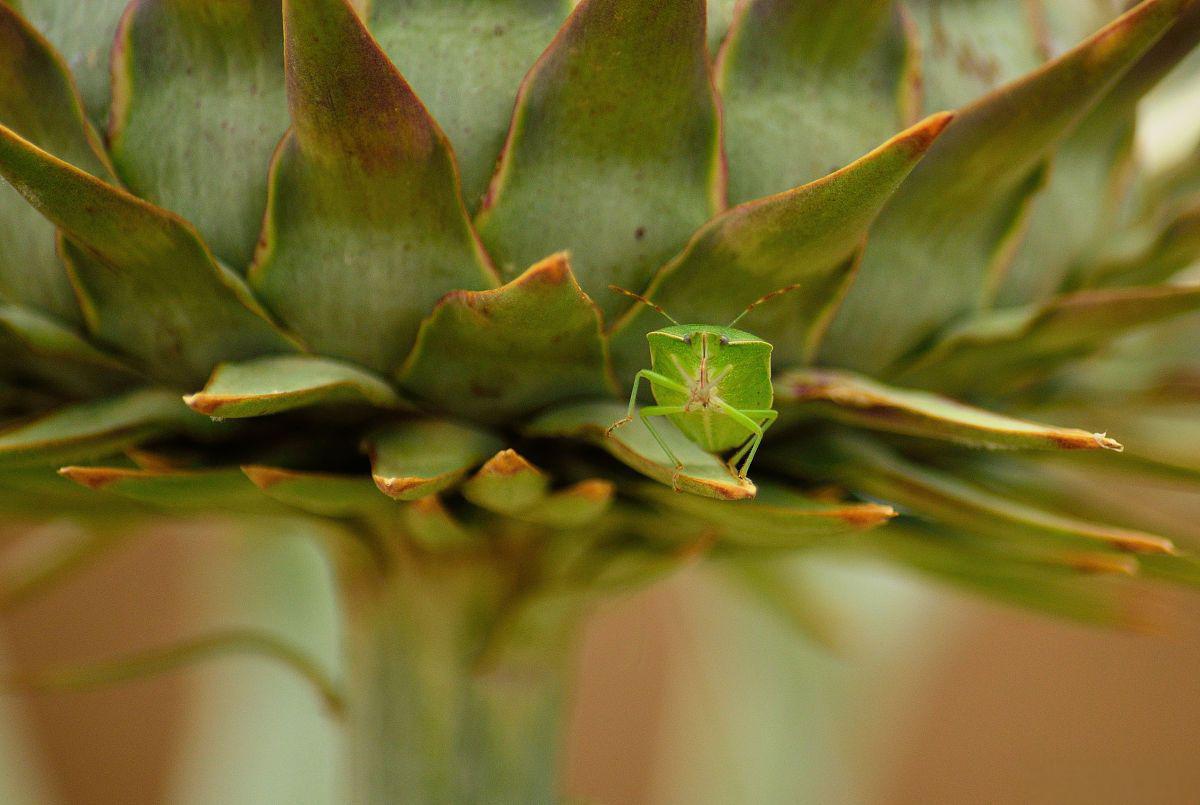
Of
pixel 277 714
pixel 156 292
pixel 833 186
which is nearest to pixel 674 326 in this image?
pixel 833 186

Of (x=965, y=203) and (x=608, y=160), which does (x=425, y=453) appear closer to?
(x=608, y=160)

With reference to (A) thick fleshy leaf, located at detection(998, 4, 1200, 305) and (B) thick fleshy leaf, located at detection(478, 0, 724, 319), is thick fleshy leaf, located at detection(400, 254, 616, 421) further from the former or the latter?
(A) thick fleshy leaf, located at detection(998, 4, 1200, 305)

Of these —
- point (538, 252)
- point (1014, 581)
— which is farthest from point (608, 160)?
point (1014, 581)

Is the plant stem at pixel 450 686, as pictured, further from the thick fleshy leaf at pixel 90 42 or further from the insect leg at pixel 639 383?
the thick fleshy leaf at pixel 90 42

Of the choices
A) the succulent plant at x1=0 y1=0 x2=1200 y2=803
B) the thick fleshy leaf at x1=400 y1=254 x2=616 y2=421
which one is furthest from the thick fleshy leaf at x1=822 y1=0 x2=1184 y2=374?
the thick fleshy leaf at x1=400 y1=254 x2=616 y2=421

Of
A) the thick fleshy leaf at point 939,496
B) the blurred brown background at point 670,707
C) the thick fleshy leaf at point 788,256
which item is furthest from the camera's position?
the blurred brown background at point 670,707

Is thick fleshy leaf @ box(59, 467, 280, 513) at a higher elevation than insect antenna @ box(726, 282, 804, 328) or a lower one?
lower

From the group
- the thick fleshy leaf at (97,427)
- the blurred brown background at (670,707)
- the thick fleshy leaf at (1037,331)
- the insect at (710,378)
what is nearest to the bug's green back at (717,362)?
the insect at (710,378)
